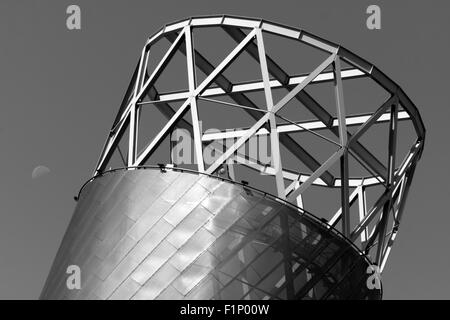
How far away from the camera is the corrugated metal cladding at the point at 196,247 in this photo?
49969mm

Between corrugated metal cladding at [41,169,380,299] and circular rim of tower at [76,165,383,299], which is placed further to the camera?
circular rim of tower at [76,165,383,299]

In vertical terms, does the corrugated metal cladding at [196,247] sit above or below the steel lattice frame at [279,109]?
below

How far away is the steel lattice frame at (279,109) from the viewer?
5509cm

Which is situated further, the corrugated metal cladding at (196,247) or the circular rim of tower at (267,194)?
the circular rim of tower at (267,194)

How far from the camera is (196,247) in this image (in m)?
50.6

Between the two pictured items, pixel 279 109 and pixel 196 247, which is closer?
pixel 196 247

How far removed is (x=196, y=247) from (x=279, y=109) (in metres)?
8.33

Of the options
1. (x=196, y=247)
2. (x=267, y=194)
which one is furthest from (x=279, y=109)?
(x=196, y=247)

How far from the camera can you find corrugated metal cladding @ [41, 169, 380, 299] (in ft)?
164

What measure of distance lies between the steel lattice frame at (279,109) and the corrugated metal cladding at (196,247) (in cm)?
173

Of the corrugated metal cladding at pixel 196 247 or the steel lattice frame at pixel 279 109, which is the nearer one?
the corrugated metal cladding at pixel 196 247

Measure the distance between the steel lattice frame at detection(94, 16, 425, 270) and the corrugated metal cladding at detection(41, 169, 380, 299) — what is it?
5.66ft

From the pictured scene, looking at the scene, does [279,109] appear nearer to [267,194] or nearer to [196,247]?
[267,194]

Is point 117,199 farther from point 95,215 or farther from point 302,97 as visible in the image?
point 302,97
